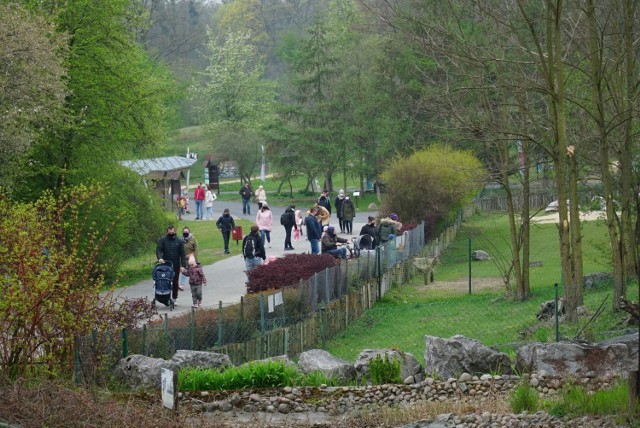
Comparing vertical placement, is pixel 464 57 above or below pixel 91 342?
above

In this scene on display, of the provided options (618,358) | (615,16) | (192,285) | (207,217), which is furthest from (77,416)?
(207,217)

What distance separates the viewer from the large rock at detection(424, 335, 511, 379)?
49.4 feet

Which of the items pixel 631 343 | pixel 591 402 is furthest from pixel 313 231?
pixel 591 402

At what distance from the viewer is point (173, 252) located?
2611 cm

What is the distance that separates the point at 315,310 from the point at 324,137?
4897 cm

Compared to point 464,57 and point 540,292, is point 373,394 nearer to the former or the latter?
point 464,57

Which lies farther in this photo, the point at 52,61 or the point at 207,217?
the point at 207,217

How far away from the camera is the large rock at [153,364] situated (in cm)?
1519

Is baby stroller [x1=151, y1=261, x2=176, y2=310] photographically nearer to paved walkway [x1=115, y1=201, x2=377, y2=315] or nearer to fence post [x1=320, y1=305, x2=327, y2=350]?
paved walkway [x1=115, y1=201, x2=377, y2=315]

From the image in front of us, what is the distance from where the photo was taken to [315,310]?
884 inches

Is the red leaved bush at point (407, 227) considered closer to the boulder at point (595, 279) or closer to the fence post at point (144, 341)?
the boulder at point (595, 279)

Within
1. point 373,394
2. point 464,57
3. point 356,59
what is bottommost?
point 373,394

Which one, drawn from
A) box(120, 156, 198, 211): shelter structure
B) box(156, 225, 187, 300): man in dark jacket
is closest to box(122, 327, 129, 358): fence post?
box(156, 225, 187, 300): man in dark jacket

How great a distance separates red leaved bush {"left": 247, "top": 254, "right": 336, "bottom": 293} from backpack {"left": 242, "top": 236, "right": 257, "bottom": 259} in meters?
3.01
